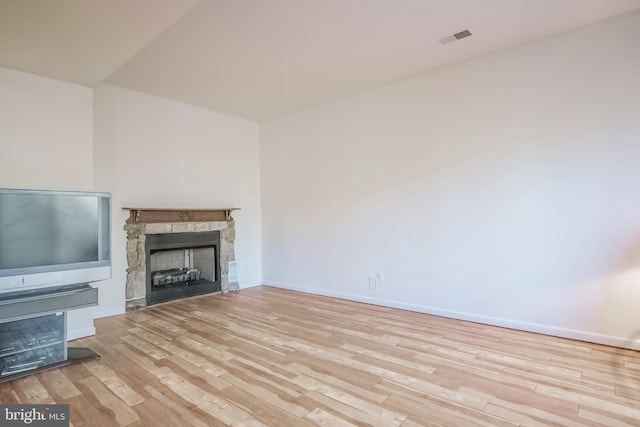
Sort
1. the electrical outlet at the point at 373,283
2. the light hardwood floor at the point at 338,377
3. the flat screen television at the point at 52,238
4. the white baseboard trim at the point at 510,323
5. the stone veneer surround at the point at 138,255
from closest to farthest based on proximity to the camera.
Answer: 1. the light hardwood floor at the point at 338,377
2. the flat screen television at the point at 52,238
3. the white baseboard trim at the point at 510,323
4. the stone veneer surround at the point at 138,255
5. the electrical outlet at the point at 373,283

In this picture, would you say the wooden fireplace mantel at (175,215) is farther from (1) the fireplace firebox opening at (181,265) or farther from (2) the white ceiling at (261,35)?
(2) the white ceiling at (261,35)

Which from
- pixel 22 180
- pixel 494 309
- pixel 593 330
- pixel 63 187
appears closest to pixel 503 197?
pixel 494 309

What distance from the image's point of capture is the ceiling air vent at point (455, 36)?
9.74 ft

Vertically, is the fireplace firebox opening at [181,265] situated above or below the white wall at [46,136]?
below

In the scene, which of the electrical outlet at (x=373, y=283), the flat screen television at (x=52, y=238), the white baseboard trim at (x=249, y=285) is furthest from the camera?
the white baseboard trim at (x=249, y=285)

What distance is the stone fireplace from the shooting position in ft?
13.8

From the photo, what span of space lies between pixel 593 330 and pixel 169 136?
515cm

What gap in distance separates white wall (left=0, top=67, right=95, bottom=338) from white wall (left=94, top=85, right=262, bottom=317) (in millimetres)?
715

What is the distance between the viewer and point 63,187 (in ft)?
10.2

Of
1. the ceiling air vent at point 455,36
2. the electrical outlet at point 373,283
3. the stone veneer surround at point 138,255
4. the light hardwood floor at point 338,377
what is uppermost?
the ceiling air vent at point 455,36

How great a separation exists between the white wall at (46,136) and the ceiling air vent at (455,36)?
3.42 meters

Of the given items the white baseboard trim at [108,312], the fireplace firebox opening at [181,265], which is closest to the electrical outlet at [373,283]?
the fireplace firebox opening at [181,265]

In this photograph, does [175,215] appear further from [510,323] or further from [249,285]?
[510,323]

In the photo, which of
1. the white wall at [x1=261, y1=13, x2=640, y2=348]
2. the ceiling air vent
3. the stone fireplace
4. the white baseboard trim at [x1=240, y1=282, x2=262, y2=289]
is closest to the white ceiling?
the ceiling air vent
